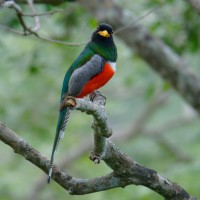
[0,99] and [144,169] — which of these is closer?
[144,169]

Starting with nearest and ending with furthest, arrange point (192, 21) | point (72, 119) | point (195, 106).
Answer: point (195, 106) → point (192, 21) → point (72, 119)

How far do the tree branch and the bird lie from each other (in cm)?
11

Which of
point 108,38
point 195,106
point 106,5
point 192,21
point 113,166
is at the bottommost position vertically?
point 113,166

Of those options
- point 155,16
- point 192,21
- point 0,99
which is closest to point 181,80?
point 192,21

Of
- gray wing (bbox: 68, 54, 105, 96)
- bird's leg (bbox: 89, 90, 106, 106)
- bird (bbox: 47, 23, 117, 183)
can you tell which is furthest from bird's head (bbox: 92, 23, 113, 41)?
bird's leg (bbox: 89, 90, 106, 106)

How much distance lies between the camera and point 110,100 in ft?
37.0

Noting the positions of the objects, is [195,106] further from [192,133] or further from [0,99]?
[192,133]

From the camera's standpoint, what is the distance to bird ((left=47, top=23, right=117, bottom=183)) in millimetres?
3961

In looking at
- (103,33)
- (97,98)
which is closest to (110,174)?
(97,98)

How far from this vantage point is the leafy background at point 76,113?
8078 millimetres

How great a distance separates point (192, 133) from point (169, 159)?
0.59m

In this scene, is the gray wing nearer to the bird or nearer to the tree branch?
the bird

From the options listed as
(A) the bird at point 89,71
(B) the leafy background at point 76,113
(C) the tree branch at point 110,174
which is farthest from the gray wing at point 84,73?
(B) the leafy background at point 76,113

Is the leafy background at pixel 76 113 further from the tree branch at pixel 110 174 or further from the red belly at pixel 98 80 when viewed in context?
the tree branch at pixel 110 174
